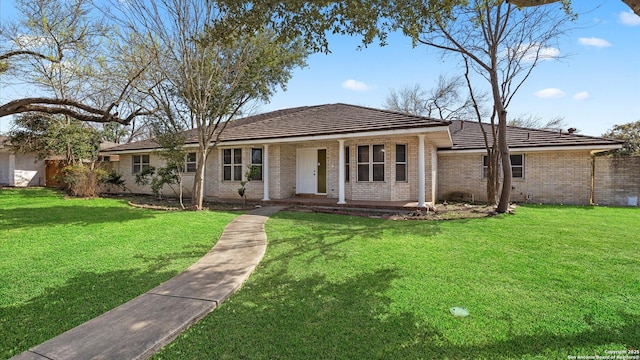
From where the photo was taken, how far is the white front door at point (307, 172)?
1491cm

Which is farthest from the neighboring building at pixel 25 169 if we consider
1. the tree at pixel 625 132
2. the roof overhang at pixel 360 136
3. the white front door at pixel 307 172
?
the tree at pixel 625 132

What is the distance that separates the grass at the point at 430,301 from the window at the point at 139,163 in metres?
15.9

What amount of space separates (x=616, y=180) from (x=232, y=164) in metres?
17.7

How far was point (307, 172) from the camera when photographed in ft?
49.8

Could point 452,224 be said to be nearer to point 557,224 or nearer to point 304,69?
point 557,224

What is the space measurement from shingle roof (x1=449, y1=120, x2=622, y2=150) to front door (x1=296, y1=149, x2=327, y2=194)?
6.80 meters

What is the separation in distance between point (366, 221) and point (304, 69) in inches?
362

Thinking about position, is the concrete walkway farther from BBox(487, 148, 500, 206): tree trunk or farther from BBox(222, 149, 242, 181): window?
BBox(487, 148, 500, 206): tree trunk

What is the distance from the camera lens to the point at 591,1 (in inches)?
374

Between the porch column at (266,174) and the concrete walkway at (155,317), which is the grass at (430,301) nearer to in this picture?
the concrete walkway at (155,317)

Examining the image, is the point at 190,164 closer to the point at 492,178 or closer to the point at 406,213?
the point at 406,213

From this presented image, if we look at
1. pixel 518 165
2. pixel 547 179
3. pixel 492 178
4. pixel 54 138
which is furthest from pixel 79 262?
pixel 54 138

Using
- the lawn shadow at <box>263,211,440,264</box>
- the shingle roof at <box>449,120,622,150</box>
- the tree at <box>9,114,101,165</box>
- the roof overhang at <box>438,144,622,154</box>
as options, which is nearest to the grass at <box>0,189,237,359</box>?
the lawn shadow at <box>263,211,440,264</box>

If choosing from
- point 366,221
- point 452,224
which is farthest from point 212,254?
point 452,224
